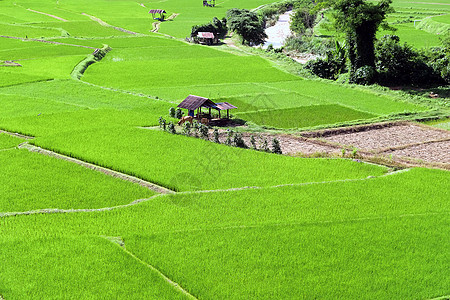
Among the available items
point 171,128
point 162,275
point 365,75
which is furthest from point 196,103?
point 365,75

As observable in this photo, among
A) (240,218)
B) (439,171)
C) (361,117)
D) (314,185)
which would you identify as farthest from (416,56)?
(240,218)

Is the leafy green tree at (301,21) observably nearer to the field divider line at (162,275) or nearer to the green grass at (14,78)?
the green grass at (14,78)

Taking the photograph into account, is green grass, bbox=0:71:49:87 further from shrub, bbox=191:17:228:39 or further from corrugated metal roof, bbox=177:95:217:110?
shrub, bbox=191:17:228:39

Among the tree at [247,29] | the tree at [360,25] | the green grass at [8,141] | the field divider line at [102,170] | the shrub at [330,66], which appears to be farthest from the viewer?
the tree at [247,29]

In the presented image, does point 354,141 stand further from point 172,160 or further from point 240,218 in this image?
point 240,218

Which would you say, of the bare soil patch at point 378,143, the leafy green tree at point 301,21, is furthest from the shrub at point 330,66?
the leafy green tree at point 301,21

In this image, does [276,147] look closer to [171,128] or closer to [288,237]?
[171,128]
